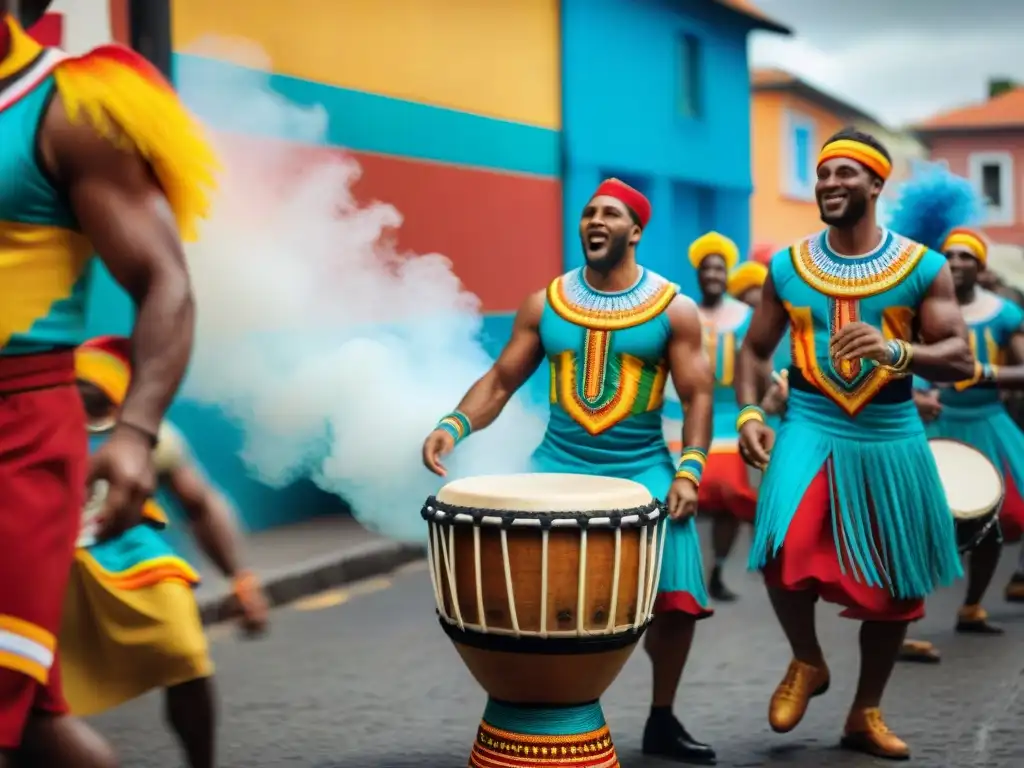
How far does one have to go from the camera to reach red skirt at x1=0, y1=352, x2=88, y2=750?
3.07 meters

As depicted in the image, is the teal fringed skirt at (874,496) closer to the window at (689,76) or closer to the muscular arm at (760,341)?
the muscular arm at (760,341)

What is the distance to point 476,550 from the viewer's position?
4660 mm

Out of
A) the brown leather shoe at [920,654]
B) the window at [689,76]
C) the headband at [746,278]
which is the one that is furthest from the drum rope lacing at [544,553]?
the window at [689,76]

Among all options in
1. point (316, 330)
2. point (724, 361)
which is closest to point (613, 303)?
point (724, 361)

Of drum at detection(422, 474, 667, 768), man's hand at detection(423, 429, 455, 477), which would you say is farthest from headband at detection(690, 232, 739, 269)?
drum at detection(422, 474, 667, 768)

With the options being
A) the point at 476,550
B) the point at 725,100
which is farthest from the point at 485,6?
the point at 476,550

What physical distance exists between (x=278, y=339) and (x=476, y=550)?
5.62 meters

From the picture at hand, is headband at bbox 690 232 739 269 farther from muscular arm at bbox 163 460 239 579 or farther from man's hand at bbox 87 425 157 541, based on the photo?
man's hand at bbox 87 425 157 541

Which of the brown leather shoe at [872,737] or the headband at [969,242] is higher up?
the headband at [969,242]

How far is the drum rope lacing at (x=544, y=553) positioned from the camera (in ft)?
15.0

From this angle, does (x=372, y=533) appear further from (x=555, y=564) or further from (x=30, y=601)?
(x=30, y=601)

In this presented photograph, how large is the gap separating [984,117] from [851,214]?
138 ft

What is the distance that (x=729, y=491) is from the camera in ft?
29.0

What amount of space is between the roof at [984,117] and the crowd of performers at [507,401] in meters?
39.0
